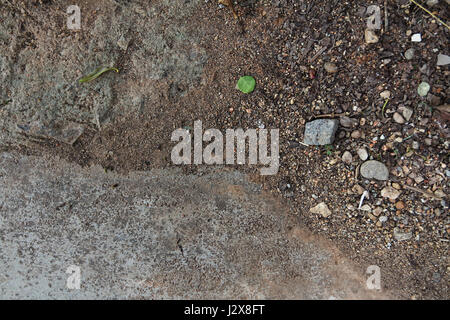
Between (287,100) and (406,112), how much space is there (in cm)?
65

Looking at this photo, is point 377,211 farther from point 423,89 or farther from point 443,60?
point 443,60

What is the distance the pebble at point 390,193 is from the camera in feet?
5.99

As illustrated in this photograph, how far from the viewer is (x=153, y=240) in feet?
6.52

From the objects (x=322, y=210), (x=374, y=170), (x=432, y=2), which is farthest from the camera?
(x=322, y=210)

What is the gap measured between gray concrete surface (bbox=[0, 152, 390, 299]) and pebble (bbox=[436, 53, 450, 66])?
1.17 metres

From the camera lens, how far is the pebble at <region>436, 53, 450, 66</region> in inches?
67.4

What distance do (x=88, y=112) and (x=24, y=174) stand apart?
56 cm

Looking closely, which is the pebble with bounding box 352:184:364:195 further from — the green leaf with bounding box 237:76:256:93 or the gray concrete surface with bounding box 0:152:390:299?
the green leaf with bounding box 237:76:256:93

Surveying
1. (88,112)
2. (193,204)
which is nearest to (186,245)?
(193,204)

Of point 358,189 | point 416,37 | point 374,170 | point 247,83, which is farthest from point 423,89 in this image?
point 247,83

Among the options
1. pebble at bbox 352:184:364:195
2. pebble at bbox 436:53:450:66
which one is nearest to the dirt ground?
pebble at bbox 352:184:364:195

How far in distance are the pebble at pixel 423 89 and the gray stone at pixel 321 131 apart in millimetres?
456
